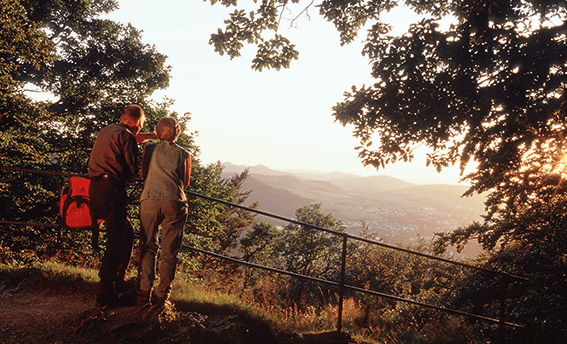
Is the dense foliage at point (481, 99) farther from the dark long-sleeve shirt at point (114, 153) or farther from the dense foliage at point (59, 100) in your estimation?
the dense foliage at point (59, 100)

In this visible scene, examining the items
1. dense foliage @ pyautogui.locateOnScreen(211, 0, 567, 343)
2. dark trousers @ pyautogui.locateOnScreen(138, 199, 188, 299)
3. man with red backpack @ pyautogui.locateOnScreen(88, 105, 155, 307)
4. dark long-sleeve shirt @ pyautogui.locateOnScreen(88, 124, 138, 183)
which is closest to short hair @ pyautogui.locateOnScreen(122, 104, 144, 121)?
man with red backpack @ pyautogui.locateOnScreen(88, 105, 155, 307)

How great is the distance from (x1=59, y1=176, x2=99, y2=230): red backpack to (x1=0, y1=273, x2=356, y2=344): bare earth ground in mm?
855

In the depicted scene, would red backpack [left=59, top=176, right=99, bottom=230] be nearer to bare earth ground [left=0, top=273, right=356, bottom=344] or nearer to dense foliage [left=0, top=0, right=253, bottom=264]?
bare earth ground [left=0, top=273, right=356, bottom=344]

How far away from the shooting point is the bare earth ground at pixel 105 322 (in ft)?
8.88

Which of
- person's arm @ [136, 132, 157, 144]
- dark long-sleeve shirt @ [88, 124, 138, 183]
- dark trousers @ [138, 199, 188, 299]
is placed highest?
person's arm @ [136, 132, 157, 144]

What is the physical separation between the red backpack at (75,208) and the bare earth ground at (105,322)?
0.86 m

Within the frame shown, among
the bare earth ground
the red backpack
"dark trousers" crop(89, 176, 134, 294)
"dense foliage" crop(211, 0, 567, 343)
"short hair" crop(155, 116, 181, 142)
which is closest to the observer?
the bare earth ground

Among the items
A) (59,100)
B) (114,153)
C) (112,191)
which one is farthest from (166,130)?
(59,100)

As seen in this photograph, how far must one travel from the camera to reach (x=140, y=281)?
3.06 m

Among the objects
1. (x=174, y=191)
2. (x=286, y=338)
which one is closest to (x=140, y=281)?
→ (x=174, y=191)

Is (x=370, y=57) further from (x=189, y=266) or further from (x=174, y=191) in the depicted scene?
(x=189, y=266)

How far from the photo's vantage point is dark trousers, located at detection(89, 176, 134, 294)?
288 cm

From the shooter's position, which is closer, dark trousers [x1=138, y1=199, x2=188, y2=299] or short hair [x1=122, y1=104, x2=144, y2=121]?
dark trousers [x1=138, y1=199, x2=188, y2=299]

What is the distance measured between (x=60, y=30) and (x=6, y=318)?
19975 mm
